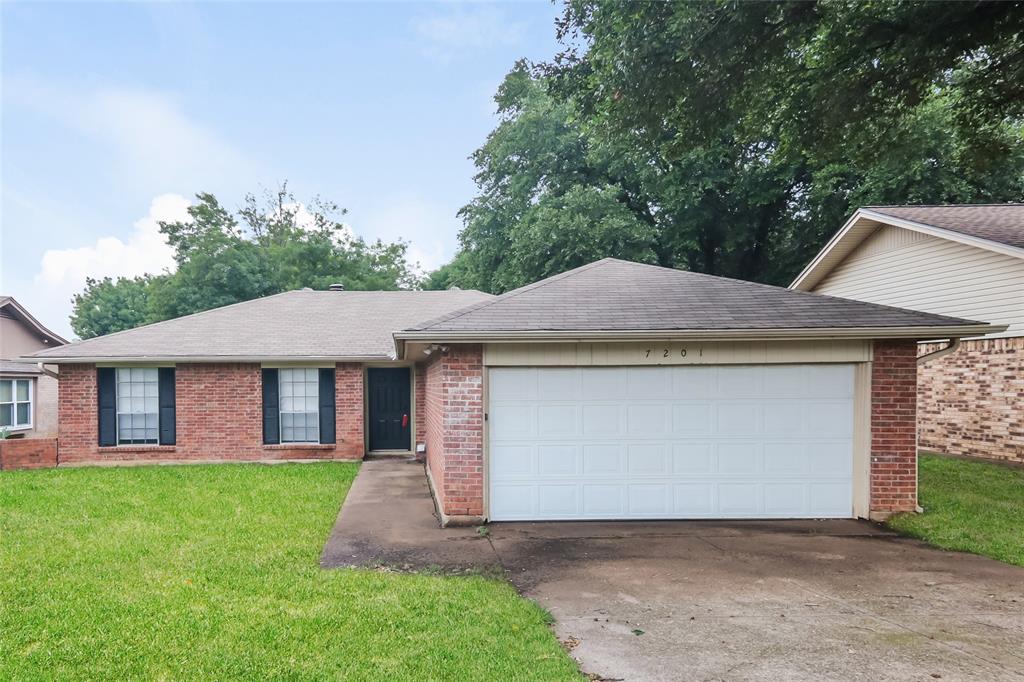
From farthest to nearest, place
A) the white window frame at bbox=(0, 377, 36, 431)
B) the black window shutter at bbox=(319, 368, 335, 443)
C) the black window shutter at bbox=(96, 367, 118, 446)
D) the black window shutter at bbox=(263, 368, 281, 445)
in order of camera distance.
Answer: the white window frame at bbox=(0, 377, 36, 431) → the black window shutter at bbox=(319, 368, 335, 443) → the black window shutter at bbox=(263, 368, 281, 445) → the black window shutter at bbox=(96, 367, 118, 446)

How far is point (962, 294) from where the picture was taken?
476 inches

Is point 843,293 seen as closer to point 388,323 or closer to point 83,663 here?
point 388,323

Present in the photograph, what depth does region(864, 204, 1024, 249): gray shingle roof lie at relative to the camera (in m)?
11.2

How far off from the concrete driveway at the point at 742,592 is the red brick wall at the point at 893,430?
2.17 ft

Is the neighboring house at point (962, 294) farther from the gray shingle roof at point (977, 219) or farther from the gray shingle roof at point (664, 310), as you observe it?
the gray shingle roof at point (664, 310)

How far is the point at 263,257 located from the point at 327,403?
21.8 meters

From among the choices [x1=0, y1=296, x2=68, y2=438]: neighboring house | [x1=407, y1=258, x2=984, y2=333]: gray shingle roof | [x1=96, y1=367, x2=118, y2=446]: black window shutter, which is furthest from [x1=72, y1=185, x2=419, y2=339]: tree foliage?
[x1=407, y1=258, x2=984, y2=333]: gray shingle roof

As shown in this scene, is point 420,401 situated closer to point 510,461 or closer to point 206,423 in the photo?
point 206,423

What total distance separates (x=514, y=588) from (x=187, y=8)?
13.6 m

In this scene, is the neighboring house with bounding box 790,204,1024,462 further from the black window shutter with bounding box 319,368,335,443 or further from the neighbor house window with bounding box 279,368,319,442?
the neighbor house window with bounding box 279,368,319,442

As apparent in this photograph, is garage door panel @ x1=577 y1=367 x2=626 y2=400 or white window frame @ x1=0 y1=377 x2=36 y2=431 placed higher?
garage door panel @ x1=577 y1=367 x2=626 y2=400

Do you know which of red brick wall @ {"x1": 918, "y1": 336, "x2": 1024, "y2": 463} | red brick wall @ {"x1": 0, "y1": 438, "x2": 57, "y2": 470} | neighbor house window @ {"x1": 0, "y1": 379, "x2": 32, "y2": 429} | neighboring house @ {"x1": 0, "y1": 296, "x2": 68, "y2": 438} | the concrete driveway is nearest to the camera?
the concrete driveway

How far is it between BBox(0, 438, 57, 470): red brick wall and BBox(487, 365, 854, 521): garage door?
36.4 ft

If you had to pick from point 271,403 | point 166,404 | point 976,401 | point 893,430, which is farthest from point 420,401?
point 976,401
